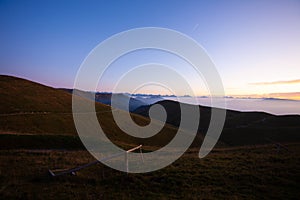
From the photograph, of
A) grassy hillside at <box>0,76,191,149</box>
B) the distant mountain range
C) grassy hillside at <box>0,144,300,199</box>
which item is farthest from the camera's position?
the distant mountain range

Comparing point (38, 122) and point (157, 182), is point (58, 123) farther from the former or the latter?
point (157, 182)

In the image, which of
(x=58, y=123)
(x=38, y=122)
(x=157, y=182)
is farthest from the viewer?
(x=58, y=123)

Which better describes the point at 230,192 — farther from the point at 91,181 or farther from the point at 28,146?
the point at 28,146

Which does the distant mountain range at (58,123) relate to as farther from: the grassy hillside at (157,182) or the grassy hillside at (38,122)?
the grassy hillside at (157,182)

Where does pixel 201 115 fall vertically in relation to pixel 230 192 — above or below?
above

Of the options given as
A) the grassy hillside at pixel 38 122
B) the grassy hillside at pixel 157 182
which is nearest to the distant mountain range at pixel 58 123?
the grassy hillside at pixel 38 122

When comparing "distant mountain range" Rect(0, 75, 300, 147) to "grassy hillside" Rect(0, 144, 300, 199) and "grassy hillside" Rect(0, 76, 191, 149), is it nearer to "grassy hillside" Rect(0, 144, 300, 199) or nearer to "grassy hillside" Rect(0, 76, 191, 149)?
"grassy hillside" Rect(0, 76, 191, 149)

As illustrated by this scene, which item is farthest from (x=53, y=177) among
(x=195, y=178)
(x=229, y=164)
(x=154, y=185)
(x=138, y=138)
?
(x=138, y=138)

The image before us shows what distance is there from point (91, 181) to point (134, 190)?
120 inches

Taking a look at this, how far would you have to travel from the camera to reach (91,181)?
469 inches

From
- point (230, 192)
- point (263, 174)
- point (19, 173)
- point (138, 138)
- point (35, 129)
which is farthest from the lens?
point (138, 138)

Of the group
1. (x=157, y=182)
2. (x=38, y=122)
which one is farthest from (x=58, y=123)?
(x=157, y=182)

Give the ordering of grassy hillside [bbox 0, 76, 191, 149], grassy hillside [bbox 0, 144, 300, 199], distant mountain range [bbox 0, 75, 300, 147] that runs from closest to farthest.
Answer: grassy hillside [bbox 0, 144, 300, 199] < grassy hillside [bbox 0, 76, 191, 149] < distant mountain range [bbox 0, 75, 300, 147]

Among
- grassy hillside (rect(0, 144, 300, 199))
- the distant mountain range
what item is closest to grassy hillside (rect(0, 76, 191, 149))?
the distant mountain range
